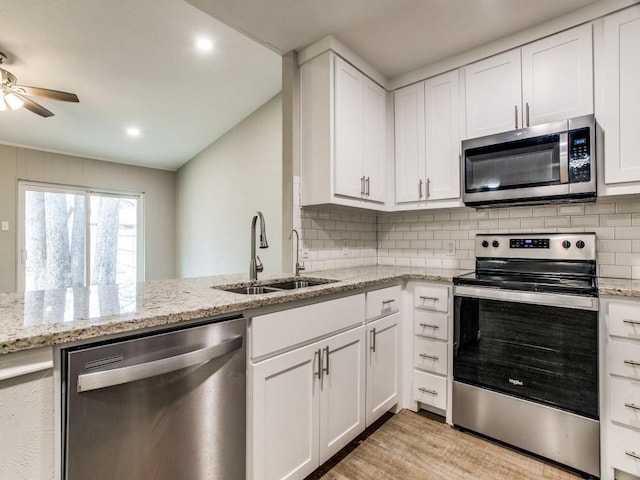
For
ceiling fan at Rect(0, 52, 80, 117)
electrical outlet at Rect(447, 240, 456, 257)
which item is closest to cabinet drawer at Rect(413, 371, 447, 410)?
electrical outlet at Rect(447, 240, 456, 257)

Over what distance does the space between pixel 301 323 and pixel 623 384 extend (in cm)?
154

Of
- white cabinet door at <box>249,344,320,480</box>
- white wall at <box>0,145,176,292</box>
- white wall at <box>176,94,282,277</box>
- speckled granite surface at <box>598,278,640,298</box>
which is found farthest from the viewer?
white wall at <box>0,145,176,292</box>

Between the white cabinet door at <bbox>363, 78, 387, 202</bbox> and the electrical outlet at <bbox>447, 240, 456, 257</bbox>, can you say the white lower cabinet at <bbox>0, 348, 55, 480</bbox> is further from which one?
the electrical outlet at <bbox>447, 240, 456, 257</bbox>

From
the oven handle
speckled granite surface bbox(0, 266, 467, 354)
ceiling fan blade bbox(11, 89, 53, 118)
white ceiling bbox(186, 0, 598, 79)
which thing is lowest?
the oven handle

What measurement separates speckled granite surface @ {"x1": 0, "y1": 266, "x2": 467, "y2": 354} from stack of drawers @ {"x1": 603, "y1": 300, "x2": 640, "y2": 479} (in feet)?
4.18

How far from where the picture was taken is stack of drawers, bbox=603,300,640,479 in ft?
4.90

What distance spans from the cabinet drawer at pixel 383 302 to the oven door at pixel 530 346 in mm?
363

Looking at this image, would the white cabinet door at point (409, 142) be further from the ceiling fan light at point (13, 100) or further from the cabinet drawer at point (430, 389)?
the ceiling fan light at point (13, 100)

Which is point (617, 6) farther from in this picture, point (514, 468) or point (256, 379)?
point (256, 379)

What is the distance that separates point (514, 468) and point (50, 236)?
19.6ft

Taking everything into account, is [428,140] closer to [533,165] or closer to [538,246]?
[533,165]

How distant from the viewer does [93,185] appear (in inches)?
204

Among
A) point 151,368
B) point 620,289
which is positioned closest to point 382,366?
point 620,289

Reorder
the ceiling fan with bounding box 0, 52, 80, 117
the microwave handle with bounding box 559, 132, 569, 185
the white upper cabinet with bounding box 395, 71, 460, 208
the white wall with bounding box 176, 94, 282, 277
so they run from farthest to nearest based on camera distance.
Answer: the white wall with bounding box 176, 94, 282, 277, the ceiling fan with bounding box 0, 52, 80, 117, the white upper cabinet with bounding box 395, 71, 460, 208, the microwave handle with bounding box 559, 132, 569, 185
